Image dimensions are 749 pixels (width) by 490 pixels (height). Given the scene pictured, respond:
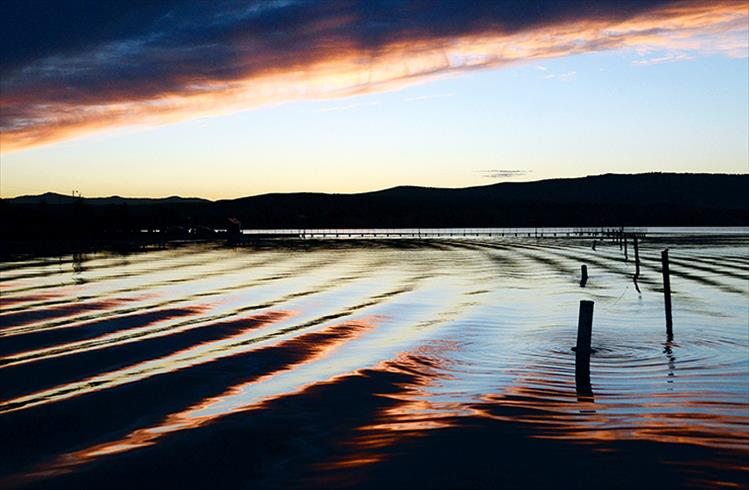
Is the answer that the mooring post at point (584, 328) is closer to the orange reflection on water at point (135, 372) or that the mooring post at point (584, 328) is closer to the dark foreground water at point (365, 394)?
the dark foreground water at point (365, 394)

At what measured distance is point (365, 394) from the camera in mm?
14602

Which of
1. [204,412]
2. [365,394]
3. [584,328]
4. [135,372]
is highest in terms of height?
[584,328]

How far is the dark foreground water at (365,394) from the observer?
32.6 ft

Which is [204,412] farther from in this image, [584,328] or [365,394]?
[584,328]

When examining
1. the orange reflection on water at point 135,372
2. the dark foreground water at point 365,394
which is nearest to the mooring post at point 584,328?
the dark foreground water at point 365,394

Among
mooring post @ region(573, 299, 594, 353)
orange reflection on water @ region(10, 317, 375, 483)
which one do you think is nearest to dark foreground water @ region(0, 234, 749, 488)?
orange reflection on water @ region(10, 317, 375, 483)

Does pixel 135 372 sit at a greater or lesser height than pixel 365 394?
greater

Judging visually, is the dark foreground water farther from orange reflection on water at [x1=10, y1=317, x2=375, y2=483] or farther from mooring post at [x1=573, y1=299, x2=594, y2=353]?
mooring post at [x1=573, y1=299, x2=594, y2=353]

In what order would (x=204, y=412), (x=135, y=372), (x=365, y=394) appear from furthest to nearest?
(x=135, y=372) → (x=365, y=394) → (x=204, y=412)

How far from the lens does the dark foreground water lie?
9945mm

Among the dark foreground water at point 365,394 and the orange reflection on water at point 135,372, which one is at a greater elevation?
the orange reflection on water at point 135,372

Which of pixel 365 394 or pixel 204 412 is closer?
pixel 204 412

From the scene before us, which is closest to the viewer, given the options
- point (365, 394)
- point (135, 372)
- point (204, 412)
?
point (204, 412)

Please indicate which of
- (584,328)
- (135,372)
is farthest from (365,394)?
(584,328)
